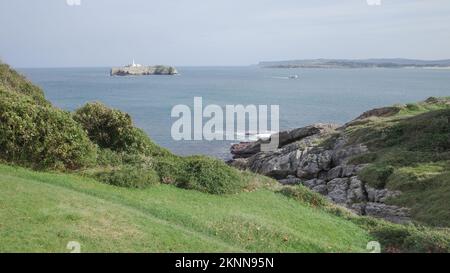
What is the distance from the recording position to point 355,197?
28.2 m

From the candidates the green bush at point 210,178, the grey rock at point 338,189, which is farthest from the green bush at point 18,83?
the grey rock at point 338,189

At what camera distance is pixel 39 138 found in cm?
1872

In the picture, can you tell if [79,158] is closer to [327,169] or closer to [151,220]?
[151,220]

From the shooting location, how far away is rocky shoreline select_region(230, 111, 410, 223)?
25.6 m

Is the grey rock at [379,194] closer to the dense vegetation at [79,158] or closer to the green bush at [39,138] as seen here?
the dense vegetation at [79,158]

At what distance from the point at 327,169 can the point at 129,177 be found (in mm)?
22829

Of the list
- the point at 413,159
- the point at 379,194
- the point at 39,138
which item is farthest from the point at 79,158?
the point at 413,159

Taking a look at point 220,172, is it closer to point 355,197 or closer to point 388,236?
point 388,236

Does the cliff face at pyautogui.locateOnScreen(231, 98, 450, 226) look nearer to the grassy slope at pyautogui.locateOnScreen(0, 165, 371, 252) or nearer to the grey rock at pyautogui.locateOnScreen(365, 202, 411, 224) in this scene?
the grey rock at pyautogui.locateOnScreen(365, 202, 411, 224)

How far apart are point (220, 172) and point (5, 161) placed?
834 cm
